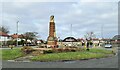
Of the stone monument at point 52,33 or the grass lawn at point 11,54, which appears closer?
the grass lawn at point 11,54

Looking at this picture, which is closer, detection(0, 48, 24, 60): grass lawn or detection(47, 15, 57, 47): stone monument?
detection(0, 48, 24, 60): grass lawn

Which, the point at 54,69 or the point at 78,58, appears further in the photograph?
the point at 78,58

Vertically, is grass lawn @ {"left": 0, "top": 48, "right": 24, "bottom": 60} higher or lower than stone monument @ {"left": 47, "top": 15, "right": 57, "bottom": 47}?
lower

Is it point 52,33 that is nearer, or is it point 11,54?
point 11,54

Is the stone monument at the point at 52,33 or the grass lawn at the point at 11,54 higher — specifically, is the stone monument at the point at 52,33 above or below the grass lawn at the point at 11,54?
above

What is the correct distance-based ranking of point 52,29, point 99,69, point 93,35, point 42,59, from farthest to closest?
point 93,35 < point 52,29 < point 42,59 < point 99,69

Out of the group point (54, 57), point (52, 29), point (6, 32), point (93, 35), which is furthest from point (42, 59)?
point (6, 32)

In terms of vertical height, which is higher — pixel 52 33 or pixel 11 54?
pixel 52 33

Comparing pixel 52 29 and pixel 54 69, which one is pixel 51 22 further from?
pixel 54 69

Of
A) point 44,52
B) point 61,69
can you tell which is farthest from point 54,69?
point 44,52

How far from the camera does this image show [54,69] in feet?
53.6

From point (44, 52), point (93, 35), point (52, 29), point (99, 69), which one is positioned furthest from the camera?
point (93, 35)

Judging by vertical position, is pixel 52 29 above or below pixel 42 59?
above

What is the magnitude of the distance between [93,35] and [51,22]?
254 feet
